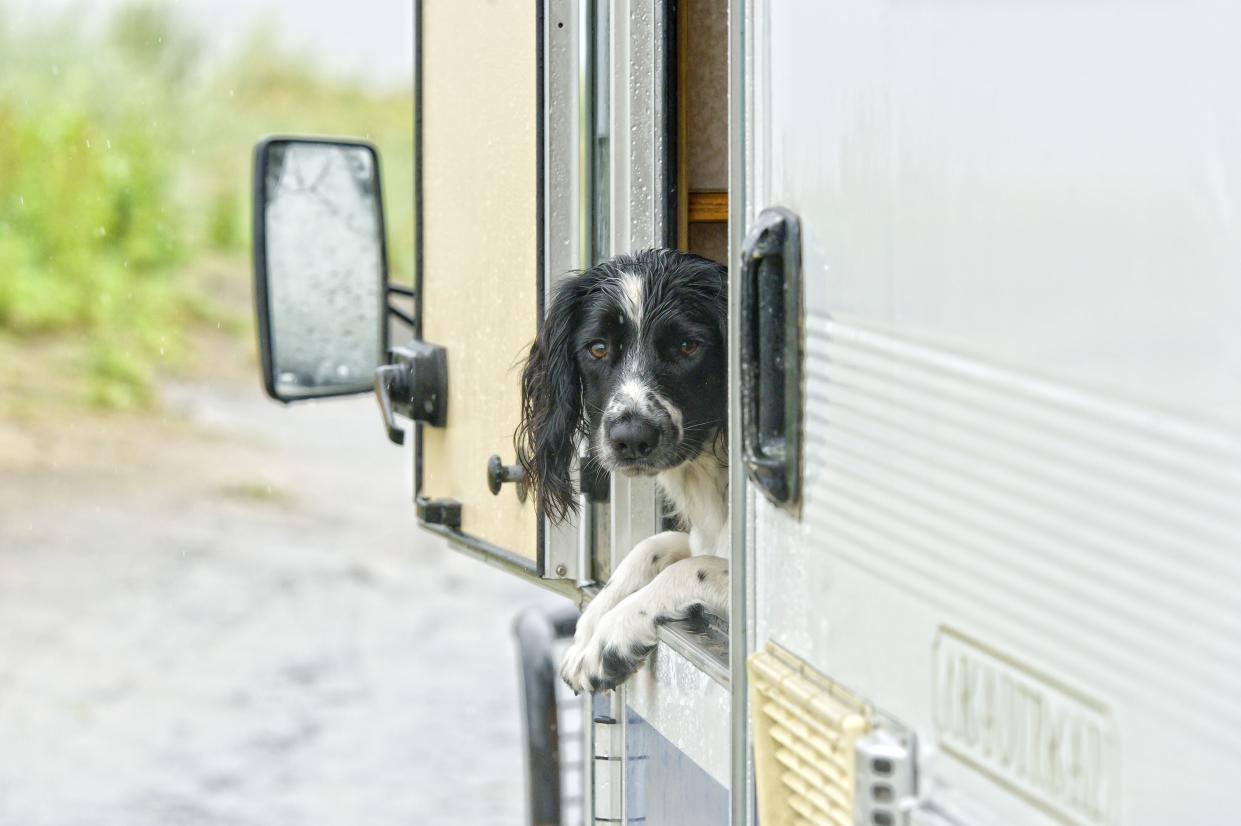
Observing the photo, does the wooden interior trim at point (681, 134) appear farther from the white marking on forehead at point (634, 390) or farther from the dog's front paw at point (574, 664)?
the dog's front paw at point (574, 664)

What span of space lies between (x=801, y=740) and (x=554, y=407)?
67.0 inches

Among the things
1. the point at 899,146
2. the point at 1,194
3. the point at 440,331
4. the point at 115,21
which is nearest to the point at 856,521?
the point at 899,146

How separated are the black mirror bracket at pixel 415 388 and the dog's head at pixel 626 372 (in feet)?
1.07

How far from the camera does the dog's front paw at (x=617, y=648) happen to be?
8.56ft

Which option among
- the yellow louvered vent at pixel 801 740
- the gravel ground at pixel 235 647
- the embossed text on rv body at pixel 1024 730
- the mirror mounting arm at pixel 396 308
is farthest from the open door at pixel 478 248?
the gravel ground at pixel 235 647

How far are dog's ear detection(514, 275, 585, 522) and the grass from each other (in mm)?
14135

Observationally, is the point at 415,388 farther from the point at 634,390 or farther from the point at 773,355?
the point at 773,355

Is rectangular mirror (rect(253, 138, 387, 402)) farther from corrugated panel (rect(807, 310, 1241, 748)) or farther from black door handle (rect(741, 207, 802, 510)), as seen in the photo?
corrugated panel (rect(807, 310, 1241, 748))

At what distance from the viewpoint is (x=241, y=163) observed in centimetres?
1900

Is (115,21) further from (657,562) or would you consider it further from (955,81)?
(955,81)

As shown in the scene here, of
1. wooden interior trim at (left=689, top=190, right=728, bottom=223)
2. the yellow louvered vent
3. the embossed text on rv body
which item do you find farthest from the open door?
the embossed text on rv body

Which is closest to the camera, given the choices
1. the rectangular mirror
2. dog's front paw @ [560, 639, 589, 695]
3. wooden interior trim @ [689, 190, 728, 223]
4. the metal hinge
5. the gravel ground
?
the metal hinge

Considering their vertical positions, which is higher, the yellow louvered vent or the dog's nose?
the dog's nose

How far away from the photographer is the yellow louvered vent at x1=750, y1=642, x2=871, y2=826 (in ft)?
5.07
